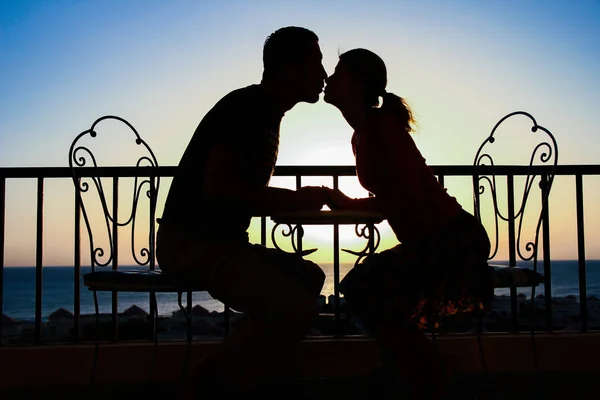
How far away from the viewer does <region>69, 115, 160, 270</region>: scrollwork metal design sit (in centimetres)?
278

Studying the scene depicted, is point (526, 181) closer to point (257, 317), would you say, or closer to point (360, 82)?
point (360, 82)

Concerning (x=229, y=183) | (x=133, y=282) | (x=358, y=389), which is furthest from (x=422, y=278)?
(x=358, y=389)

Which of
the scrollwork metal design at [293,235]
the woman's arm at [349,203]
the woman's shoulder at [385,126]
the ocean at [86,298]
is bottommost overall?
the ocean at [86,298]

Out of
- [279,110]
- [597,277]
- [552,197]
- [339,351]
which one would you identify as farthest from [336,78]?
[597,277]

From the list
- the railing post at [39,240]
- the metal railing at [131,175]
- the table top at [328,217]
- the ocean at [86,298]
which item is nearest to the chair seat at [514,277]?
the table top at [328,217]

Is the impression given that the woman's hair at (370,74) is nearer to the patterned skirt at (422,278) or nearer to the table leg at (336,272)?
the patterned skirt at (422,278)

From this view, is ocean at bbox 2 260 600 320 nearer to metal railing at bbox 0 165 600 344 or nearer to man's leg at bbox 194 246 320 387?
metal railing at bbox 0 165 600 344

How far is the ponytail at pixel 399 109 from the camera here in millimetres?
2006

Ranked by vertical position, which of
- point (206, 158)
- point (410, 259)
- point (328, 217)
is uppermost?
point (206, 158)

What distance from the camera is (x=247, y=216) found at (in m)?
1.91

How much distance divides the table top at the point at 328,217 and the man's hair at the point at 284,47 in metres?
0.49

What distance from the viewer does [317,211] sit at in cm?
191

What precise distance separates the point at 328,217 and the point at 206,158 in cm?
45

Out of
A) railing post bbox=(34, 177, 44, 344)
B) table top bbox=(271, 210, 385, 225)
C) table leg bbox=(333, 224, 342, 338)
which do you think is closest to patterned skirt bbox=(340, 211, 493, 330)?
table top bbox=(271, 210, 385, 225)
